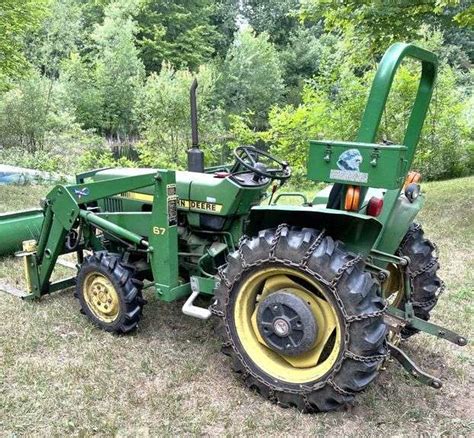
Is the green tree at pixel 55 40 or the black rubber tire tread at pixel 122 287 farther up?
the green tree at pixel 55 40

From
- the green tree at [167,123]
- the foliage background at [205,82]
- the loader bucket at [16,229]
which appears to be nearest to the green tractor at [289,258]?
the loader bucket at [16,229]

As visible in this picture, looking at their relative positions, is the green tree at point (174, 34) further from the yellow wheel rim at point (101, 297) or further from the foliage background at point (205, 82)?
the yellow wheel rim at point (101, 297)

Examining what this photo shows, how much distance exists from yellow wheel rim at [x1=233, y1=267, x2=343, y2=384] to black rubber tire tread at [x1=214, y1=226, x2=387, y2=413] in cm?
6

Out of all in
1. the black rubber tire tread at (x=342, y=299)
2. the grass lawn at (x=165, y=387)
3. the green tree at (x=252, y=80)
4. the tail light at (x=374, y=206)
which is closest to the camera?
the black rubber tire tread at (x=342, y=299)

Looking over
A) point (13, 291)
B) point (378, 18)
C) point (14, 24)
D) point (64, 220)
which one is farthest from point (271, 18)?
point (64, 220)

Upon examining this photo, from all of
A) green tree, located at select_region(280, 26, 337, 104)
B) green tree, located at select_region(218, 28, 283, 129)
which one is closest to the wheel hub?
green tree, located at select_region(218, 28, 283, 129)

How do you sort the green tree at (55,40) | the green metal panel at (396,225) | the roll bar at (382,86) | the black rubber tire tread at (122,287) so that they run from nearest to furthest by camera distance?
the roll bar at (382,86) < the green metal panel at (396,225) < the black rubber tire tread at (122,287) < the green tree at (55,40)

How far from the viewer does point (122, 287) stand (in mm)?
3451

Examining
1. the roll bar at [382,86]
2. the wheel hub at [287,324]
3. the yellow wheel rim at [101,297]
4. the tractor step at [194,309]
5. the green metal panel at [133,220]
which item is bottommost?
the yellow wheel rim at [101,297]

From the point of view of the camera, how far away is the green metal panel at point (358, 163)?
2.36 metres

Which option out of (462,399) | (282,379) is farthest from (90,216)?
(462,399)

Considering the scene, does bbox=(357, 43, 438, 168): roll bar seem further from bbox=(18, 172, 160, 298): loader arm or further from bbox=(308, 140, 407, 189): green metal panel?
bbox=(18, 172, 160, 298): loader arm

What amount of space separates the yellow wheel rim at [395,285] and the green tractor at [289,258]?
1 centimetres

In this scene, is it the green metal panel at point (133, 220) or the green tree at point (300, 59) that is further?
the green tree at point (300, 59)
